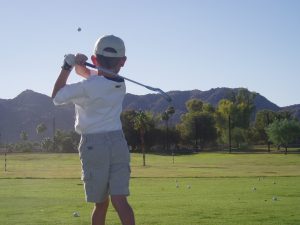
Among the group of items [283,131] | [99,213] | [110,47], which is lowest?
[99,213]

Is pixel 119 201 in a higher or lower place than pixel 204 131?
lower

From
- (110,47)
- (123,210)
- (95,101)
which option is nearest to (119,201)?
(123,210)

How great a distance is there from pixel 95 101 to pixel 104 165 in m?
0.69

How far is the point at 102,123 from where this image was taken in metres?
6.66

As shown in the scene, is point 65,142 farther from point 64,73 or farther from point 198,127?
point 64,73

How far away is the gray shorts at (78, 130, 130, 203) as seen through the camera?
654 centimetres

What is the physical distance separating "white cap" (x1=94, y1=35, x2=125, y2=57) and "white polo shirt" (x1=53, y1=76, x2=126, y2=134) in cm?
29

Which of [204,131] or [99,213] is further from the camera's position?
[204,131]

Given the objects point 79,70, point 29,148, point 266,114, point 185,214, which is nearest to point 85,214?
point 185,214

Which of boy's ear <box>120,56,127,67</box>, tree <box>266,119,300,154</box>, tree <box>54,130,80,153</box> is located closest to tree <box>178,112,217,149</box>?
tree <box>54,130,80,153</box>

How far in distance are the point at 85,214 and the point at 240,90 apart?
16402 cm

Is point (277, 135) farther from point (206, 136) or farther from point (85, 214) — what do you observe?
point (85, 214)

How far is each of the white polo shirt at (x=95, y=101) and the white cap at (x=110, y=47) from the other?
0.29 meters

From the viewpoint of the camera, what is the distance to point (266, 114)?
Result: 169 metres
